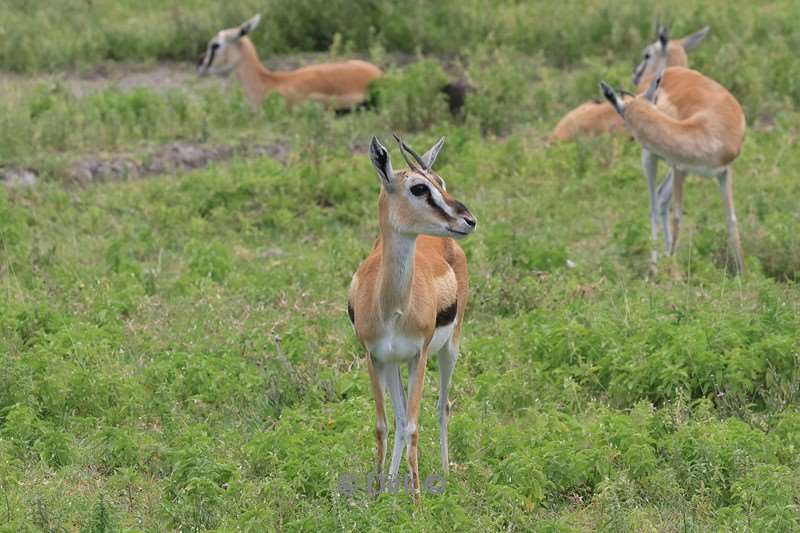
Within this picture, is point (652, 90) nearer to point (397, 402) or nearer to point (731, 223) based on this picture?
point (731, 223)

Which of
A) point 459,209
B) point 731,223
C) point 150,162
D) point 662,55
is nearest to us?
point 459,209

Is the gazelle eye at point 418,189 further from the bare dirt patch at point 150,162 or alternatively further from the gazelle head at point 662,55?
the bare dirt patch at point 150,162

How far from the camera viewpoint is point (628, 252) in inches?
331

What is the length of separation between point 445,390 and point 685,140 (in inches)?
123

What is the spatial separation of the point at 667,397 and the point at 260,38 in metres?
8.03

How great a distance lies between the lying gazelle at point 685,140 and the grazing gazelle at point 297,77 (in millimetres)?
3476

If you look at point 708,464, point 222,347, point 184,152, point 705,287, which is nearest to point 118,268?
point 222,347

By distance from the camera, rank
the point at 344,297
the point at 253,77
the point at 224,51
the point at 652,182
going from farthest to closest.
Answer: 1. the point at 224,51
2. the point at 253,77
3. the point at 652,182
4. the point at 344,297

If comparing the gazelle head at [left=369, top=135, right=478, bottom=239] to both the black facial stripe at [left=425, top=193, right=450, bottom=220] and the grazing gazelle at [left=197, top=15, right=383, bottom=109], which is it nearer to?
the black facial stripe at [left=425, top=193, right=450, bottom=220]

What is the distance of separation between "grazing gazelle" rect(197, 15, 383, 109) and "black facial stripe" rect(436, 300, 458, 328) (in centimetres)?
624

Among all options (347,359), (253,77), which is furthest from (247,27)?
(347,359)

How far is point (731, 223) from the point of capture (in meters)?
8.21

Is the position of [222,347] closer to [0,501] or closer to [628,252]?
[0,501]

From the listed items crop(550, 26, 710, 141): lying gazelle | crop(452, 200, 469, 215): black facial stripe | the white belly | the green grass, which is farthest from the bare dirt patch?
crop(452, 200, 469, 215): black facial stripe
